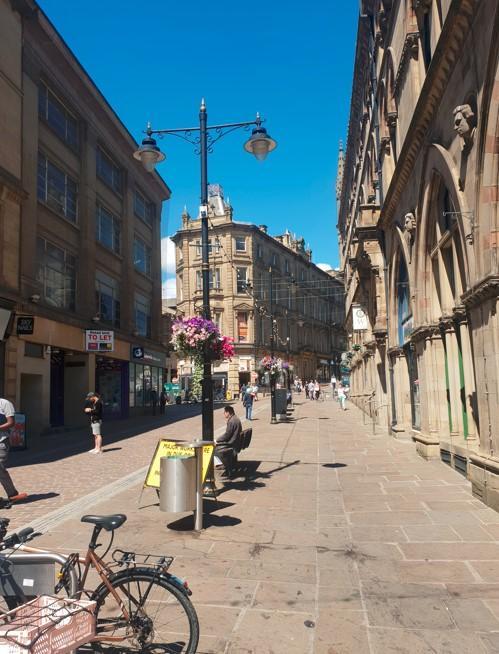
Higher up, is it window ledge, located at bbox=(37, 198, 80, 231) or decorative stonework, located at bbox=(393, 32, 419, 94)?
decorative stonework, located at bbox=(393, 32, 419, 94)

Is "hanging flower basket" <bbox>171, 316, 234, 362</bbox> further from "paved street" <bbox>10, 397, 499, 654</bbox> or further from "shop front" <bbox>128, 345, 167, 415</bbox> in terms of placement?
"shop front" <bbox>128, 345, 167, 415</bbox>

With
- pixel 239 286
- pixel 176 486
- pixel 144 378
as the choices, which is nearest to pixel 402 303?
pixel 176 486

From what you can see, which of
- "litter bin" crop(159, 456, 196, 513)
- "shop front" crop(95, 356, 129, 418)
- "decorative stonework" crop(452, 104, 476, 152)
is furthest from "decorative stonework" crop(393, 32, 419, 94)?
"shop front" crop(95, 356, 129, 418)

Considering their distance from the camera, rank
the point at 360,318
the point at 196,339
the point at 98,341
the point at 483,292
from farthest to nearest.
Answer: the point at 98,341, the point at 360,318, the point at 196,339, the point at 483,292

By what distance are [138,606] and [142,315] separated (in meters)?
30.9

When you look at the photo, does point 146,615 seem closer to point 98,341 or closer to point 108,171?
point 98,341

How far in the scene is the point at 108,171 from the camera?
1137 inches

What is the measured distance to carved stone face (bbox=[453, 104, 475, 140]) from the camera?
7.70 meters

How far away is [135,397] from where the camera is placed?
103 feet

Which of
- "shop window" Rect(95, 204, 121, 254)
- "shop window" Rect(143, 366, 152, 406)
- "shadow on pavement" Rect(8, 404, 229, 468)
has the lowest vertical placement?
"shadow on pavement" Rect(8, 404, 229, 468)

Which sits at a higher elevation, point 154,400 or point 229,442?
point 154,400

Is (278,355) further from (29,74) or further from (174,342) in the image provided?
(174,342)

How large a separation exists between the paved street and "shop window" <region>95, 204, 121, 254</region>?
18245 millimetres

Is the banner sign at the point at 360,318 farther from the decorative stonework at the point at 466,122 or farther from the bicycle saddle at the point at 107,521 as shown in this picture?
the bicycle saddle at the point at 107,521
